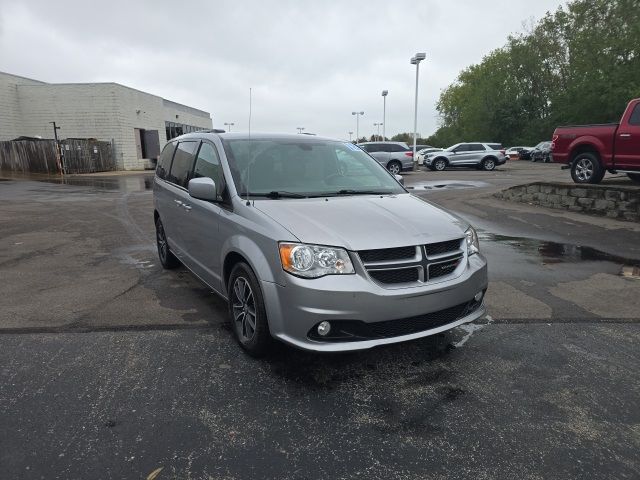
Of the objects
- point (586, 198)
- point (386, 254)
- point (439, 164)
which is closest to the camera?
point (386, 254)

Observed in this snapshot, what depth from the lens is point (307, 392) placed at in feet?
9.96

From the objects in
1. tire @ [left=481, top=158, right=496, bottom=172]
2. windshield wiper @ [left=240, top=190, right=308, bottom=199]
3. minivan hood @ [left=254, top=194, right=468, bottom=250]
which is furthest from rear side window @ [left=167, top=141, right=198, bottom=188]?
tire @ [left=481, top=158, right=496, bottom=172]

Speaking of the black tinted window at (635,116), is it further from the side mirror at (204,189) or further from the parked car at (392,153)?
the parked car at (392,153)

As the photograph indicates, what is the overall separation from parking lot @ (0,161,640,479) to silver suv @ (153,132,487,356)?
0.38m

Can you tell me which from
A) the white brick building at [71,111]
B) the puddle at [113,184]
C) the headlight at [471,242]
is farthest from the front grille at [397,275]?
the white brick building at [71,111]

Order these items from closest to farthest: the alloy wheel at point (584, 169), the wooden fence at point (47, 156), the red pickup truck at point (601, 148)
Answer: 1. the red pickup truck at point (601, 148)
2. the alloy wheel at point (584, 169)
3. the wooden fence at point (47, 156)

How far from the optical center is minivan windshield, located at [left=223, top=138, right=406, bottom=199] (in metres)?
3.86

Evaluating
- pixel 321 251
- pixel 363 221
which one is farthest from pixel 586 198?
pixel 321 251

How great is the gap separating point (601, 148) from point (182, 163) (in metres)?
10.0

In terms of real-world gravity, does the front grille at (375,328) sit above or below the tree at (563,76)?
below

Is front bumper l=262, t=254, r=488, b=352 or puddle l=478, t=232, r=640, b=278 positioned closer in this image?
front bumper l=262, t=254, r=488, b=352

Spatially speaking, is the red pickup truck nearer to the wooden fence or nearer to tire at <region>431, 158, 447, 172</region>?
tire at <region>431, 158, 447, 172</region>

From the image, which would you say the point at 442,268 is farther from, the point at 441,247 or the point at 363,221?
the point at 363,221

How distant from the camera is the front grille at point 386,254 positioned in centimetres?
297
